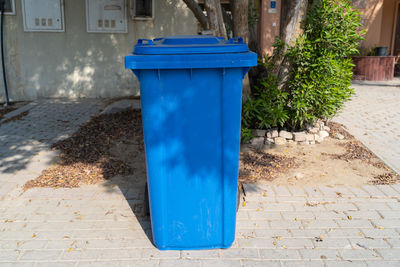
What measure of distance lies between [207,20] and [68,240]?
3.79m

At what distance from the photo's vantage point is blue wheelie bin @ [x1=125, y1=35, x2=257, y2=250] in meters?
2.84

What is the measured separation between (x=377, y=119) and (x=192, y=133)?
226 inches

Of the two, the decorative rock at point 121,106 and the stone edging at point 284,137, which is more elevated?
the decorative rock at point 121,106

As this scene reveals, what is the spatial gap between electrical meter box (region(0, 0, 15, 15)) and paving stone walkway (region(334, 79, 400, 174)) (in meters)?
6.99

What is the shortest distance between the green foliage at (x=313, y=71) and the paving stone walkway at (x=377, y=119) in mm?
930

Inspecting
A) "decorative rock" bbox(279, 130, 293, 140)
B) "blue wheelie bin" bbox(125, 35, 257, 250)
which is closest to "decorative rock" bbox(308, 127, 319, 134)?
"decorative rock" bbox(279, 130, 293, 140)

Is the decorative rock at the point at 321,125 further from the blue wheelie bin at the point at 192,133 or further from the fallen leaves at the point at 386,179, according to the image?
the blue wheelie bin at the point at 192,133

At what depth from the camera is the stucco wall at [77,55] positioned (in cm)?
858

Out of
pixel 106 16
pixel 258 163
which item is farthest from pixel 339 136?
pixel 106 16

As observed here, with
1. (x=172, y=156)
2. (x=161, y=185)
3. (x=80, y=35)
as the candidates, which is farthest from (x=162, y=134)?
(x=80, y=35)

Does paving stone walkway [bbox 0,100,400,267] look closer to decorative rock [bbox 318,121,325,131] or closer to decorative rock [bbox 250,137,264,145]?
decorative rock [bbox 250,137,264,145]

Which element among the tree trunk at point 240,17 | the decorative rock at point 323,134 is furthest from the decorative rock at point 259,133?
the decorative rock at point 323,134

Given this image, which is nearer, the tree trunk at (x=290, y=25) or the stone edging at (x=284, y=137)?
the tree trunk at (x=290, y=25)

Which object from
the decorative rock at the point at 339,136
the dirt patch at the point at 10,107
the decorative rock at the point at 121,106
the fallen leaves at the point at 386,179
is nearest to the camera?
the fallen leaves at the point at 386,179
